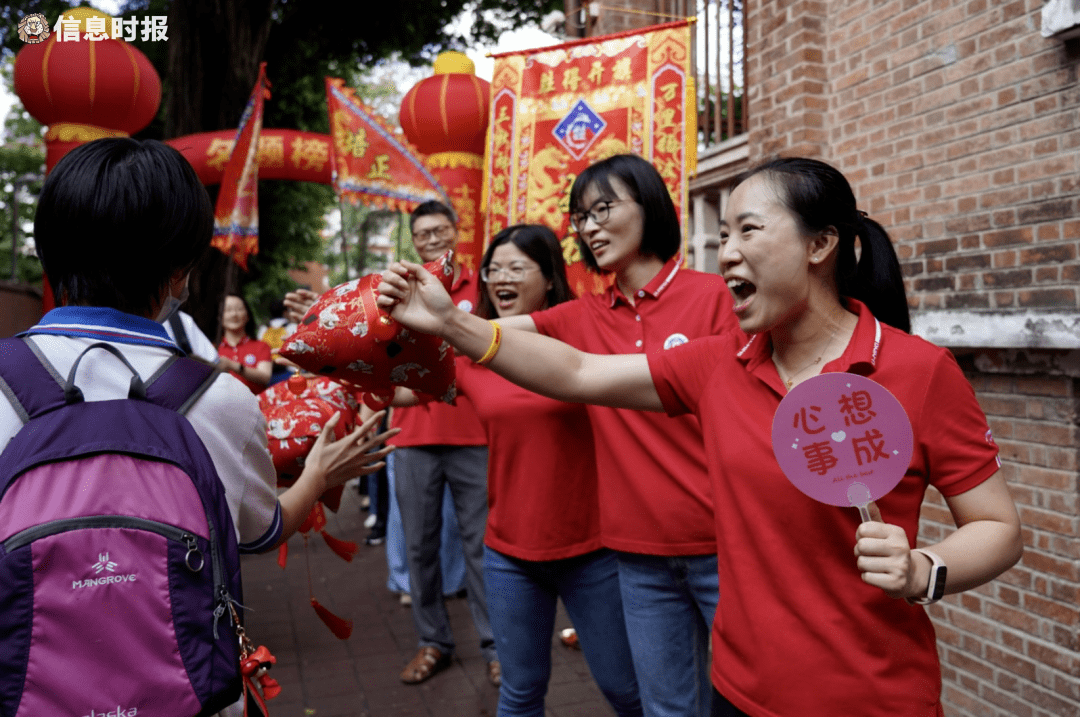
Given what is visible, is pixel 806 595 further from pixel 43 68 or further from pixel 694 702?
pixel 43 68

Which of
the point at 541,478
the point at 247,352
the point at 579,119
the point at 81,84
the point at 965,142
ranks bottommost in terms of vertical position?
the point at 541,478

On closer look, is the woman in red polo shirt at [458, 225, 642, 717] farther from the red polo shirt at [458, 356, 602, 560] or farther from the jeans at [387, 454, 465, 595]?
the jeans at [387, 454, 465, 595]

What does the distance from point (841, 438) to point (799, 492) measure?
0.17m

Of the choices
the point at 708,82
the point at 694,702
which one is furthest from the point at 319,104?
the point at 694,702

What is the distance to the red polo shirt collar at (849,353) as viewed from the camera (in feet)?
4.81

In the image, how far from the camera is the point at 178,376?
131 cm

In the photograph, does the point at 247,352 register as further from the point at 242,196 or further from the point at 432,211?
the point at 432,211

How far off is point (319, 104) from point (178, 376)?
13.6 m

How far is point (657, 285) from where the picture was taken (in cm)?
242

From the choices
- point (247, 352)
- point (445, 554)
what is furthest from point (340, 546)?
point (247, 352)

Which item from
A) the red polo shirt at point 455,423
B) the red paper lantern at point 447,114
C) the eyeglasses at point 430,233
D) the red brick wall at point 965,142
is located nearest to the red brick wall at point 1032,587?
the red brick wall at point 965,142

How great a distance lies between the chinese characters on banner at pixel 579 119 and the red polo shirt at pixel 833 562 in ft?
7.38

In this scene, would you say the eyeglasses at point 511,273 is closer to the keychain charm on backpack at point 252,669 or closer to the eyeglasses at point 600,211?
the eyeglasses at point 600,211

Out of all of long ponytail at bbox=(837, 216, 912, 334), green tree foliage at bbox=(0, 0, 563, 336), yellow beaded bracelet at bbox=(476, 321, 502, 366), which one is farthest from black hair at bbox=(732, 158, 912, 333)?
green tree foliage at bbox=(0, 0, 563, 336)
